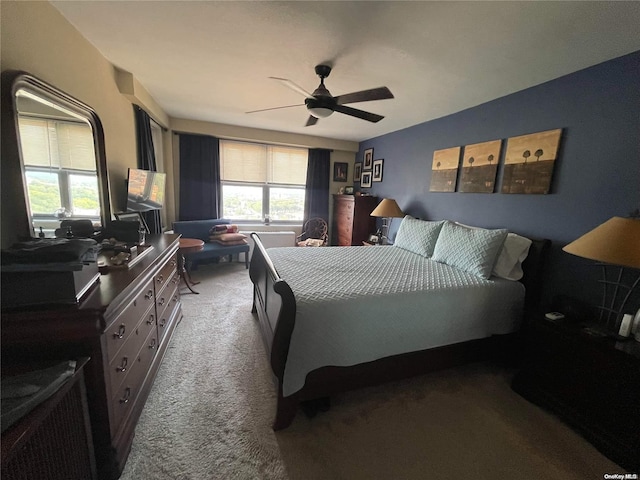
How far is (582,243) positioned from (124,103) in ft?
13.2

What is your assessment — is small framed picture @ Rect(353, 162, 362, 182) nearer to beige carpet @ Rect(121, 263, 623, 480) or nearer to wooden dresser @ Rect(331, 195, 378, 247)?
wooden dresser @ Rect(331, 195, 378, 247)

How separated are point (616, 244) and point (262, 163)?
4655 millimetres

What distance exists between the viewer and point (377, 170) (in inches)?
181

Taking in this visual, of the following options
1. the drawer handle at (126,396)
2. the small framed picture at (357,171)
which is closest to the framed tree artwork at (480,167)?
the small framed picture at (357,171)

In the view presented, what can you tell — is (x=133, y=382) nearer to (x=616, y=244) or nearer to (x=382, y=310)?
(x=382, y=310)

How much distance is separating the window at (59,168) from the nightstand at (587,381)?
3.30 metres

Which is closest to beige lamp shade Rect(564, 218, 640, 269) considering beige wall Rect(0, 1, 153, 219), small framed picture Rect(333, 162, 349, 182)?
beige wall Rect(0, 1, 153, 219)

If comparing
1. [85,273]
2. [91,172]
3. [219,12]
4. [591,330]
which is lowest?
[591,330]

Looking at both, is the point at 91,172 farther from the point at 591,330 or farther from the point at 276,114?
the point at 591,330

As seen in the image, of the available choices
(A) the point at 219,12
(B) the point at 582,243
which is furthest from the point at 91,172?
(B) the point at 582,243

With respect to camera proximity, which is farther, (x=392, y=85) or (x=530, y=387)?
(x=392, y=85)

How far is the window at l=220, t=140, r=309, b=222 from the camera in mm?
4680

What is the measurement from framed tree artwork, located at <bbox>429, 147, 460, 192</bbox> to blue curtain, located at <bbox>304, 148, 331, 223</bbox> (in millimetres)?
2266

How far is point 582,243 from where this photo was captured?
1.53 metres
